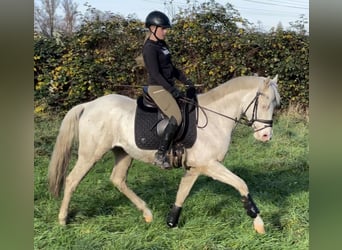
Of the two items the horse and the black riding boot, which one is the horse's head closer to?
the horse

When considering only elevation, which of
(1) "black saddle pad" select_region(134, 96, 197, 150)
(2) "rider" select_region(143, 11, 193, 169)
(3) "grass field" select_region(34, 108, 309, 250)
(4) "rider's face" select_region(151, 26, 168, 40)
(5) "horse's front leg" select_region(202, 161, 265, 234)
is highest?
(4) "rider's face" select_region(151, 26, 168, 40)

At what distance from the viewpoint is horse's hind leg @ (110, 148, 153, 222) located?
4195 mm

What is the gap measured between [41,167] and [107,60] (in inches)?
50.1

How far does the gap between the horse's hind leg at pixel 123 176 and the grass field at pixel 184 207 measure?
103 mm

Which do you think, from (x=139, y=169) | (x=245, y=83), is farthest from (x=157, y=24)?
(x=139, y=169)

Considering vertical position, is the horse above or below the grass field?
above

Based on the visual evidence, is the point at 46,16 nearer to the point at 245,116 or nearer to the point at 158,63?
the point at 158,63

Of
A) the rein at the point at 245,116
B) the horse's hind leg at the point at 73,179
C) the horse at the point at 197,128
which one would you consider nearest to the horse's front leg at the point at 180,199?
the horse at the point at 197,128

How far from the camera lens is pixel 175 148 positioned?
389 centimetres

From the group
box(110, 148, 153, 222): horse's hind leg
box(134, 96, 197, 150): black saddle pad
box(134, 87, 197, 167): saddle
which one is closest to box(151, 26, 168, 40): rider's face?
box(134, 87, 197, 167): saddle

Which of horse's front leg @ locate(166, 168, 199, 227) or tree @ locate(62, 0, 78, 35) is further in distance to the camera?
tree @ locate(62, 0, 78, 35)

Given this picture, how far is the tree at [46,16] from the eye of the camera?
415 cm

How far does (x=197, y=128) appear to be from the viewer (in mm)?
3941
